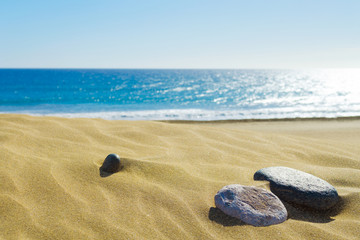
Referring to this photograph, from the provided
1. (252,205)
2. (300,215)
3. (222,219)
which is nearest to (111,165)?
(222,219)

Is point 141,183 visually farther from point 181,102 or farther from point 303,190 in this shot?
point 181,102

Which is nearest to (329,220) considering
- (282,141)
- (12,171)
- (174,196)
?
(174,196)

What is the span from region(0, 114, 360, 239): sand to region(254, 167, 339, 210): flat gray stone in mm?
76

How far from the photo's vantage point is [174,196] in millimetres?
2252

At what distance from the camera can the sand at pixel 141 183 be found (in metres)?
1.86

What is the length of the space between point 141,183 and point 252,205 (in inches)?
41.4

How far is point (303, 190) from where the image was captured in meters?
2.26

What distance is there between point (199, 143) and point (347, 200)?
6.61 ft

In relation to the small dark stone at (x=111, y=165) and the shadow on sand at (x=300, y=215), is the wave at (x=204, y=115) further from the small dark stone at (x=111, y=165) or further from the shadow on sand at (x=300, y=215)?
the shadow on sand at (x=300, y=215)

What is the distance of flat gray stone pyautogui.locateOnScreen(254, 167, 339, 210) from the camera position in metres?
2.22

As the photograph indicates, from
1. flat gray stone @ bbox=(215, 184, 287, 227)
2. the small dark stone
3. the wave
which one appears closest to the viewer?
flat gray stone @ bbox=(215, 184, 287, 227)

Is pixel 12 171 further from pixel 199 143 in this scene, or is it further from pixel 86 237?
pixel 199 143

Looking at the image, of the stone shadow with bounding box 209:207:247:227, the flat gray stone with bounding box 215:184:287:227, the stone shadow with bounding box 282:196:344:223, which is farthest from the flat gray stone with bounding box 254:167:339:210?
the stone shadow with bounding box 209:207:247:227

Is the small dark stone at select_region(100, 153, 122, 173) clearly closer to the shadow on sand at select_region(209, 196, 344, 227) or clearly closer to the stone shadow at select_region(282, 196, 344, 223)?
the shadow on sand at select_region(209, 196, 344, 227)
